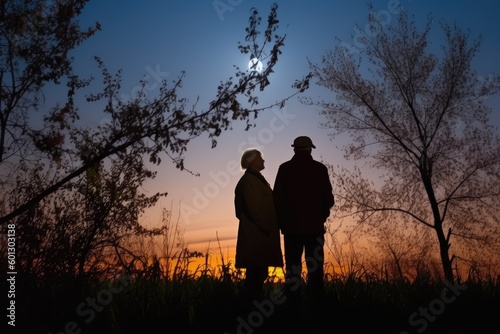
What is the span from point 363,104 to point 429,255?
518 centimetres

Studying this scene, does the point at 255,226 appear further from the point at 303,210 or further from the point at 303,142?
the point at 303,142

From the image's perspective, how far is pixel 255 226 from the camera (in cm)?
689

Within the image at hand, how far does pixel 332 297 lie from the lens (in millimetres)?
6848

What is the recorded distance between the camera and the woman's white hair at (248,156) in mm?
7043

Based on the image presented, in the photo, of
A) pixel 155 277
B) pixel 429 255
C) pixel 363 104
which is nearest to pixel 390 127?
pixel 363 104

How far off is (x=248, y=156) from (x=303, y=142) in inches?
31.7

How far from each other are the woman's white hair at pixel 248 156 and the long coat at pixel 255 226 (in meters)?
0.10

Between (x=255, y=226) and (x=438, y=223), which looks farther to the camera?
(x=438, y=223)

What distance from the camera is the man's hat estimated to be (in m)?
7.25

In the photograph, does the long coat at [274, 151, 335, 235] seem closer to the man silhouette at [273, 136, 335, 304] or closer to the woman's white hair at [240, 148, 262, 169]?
the man silhouette at [273, 136, 335, 304]

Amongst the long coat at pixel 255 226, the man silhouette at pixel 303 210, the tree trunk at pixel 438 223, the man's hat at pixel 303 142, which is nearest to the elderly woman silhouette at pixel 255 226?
the long coat at pixel 255 226

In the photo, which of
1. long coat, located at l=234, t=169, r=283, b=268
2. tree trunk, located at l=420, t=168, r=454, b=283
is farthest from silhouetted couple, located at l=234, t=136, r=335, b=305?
tree trunk, located at l=420, t=168, r=454, b=283

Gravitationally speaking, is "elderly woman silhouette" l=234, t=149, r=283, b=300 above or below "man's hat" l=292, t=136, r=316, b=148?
below

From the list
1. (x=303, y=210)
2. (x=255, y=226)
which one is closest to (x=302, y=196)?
(x=303, y=210)
